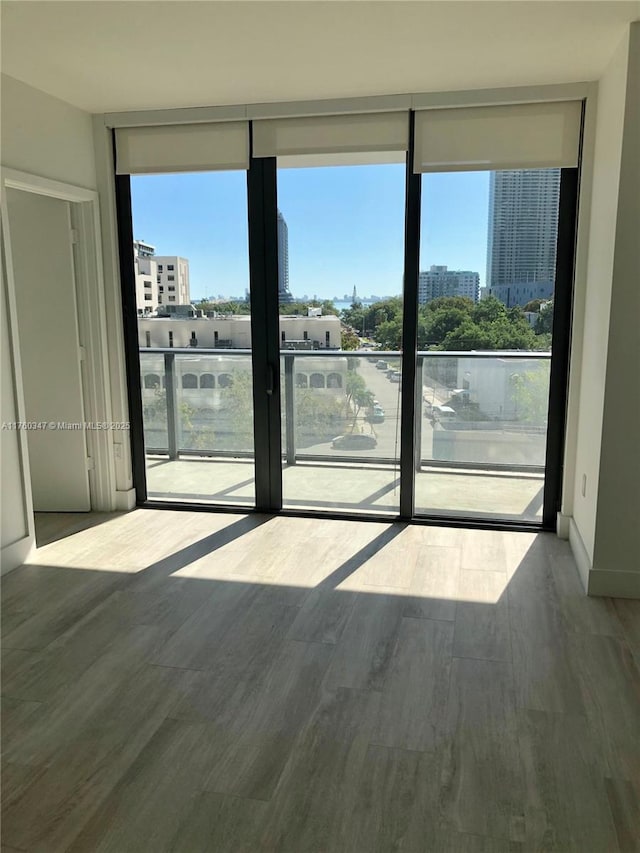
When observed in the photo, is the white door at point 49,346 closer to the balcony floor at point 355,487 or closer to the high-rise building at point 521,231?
the balcony floor at point 355,487

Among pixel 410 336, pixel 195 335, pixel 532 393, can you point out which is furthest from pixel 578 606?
pixel 195 335

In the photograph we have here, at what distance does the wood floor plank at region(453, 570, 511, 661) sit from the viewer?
279cm

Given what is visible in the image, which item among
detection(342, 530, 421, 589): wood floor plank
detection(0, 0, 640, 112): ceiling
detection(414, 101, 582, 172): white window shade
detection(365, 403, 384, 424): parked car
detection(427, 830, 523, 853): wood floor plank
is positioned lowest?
detection(427, 830, 523, 853): wood floor plank

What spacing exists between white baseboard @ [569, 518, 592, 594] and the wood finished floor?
0.09 m

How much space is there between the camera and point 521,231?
3971 mm

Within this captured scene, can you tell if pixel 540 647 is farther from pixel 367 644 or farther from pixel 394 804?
pixel 394 804

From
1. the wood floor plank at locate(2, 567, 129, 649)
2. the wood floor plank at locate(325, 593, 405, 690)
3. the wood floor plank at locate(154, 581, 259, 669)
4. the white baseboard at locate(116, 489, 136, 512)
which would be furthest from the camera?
the white baseboard at locate(116, 489, 136, 512)

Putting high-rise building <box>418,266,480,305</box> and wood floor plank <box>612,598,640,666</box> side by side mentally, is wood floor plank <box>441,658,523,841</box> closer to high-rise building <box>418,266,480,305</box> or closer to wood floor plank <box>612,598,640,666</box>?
wood floor plank <box>612,598,640,666</box>

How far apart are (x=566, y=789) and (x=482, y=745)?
0.96 feet

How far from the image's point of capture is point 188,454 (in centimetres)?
475

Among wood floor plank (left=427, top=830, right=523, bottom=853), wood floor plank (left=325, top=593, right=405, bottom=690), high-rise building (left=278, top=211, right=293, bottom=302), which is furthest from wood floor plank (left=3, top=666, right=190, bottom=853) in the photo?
high-rise building (left=278, top=211, right=293, bottom=302)

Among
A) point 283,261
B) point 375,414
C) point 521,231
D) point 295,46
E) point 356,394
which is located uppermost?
point 295,46

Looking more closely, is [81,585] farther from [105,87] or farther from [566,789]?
[105,87]

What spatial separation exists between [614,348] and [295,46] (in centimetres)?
208
